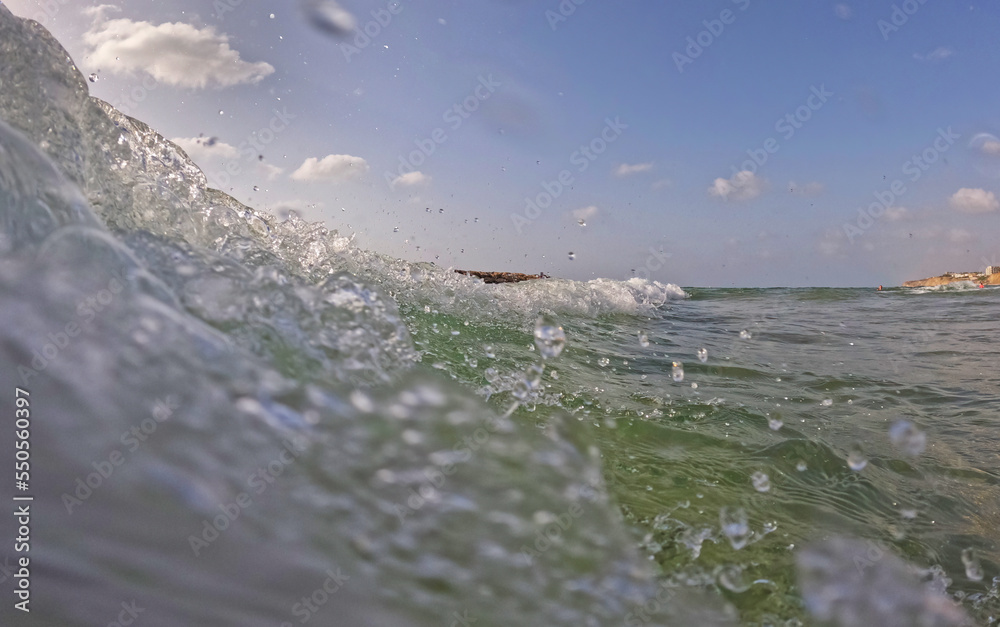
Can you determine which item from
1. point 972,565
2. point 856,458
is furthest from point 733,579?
point 856,458

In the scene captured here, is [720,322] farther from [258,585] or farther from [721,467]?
[258,585]

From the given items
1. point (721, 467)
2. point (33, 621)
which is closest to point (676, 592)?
point (721, 467)

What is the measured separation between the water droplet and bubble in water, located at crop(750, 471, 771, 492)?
554 mm

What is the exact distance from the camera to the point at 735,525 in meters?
1.67

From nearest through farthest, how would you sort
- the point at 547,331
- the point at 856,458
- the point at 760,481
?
the point at 760,481 → the point at 856,458 → the point at 547,331

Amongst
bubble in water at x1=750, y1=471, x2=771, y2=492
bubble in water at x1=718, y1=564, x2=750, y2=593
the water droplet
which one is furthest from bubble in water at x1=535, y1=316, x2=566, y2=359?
the water droplet

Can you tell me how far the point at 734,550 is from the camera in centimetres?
154

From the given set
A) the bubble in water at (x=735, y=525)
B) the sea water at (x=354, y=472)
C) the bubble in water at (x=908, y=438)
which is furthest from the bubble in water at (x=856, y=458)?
the bubble in water at (x=735, y=525)

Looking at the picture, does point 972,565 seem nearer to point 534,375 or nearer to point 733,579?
point 733,579

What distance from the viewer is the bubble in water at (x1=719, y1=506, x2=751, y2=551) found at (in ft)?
5.20

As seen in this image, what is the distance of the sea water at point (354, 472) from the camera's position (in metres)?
1.08

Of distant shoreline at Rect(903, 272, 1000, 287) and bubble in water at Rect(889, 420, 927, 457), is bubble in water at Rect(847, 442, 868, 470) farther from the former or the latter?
distant shoreline at Rect(903, 272, 1000, 287)

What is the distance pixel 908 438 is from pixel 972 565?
1210mm

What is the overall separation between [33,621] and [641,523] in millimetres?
1312
